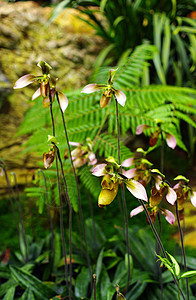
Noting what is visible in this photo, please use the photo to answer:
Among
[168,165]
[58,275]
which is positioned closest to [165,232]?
[58,275]

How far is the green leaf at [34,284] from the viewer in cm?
80

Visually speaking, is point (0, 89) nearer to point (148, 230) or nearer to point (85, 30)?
point (85, 30)

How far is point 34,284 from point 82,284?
0.16m

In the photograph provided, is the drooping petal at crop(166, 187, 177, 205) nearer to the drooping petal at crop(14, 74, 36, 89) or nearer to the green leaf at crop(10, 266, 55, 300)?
the drooping petal at crop(14, 74, 36, 89)

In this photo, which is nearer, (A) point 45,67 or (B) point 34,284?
(A) point 45,67

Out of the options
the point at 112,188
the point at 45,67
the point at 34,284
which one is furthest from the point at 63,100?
the point at 34,284

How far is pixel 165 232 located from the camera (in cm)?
109

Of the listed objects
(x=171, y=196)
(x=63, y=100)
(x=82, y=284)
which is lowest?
(x=82, y=284)

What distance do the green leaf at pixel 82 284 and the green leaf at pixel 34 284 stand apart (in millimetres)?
80

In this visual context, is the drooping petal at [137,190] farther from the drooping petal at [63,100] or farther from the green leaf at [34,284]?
the green leaf at [34,284]

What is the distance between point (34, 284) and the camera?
81cm

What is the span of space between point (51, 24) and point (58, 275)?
1.62 meters

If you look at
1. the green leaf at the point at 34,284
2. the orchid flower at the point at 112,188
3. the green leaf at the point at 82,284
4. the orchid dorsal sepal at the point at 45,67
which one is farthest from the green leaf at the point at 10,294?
the orchid dorsal sepal at the point at 45,67

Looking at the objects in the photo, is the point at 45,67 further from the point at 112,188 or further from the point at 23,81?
the point at 112,188
